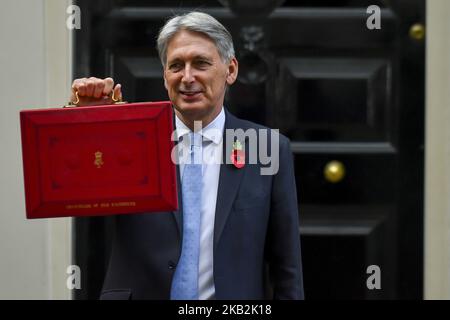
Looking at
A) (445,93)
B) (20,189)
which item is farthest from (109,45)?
(445,93)

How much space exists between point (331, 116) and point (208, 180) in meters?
1.38

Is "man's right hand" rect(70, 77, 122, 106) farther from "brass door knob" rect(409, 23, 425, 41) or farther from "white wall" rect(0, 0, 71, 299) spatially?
"brass door knob" rect(409, 23, 425, 41)

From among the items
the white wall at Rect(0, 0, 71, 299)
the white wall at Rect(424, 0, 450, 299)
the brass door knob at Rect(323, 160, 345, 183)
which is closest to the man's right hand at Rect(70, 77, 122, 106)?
the white wall at Rect(0, 0, 71, 299)

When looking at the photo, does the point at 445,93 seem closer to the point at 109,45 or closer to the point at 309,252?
the point at 309,252

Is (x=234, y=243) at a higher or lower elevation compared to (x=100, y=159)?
lower

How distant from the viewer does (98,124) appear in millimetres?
2621

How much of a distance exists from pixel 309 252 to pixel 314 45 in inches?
35.6

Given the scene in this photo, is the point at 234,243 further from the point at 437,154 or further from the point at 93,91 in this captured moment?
the point at 437,154

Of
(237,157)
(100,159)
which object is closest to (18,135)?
(100,159)

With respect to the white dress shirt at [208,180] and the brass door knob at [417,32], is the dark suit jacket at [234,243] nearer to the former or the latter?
the white dress shirt at [208,180]

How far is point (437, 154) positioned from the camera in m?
3.93

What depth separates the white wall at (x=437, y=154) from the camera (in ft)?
12.8

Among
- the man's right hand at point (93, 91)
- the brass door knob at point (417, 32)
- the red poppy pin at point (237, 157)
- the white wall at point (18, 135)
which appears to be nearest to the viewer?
the man's right hand at point (93, 91)

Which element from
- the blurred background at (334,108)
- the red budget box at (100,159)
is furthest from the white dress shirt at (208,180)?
the blurred background at (334,108)
